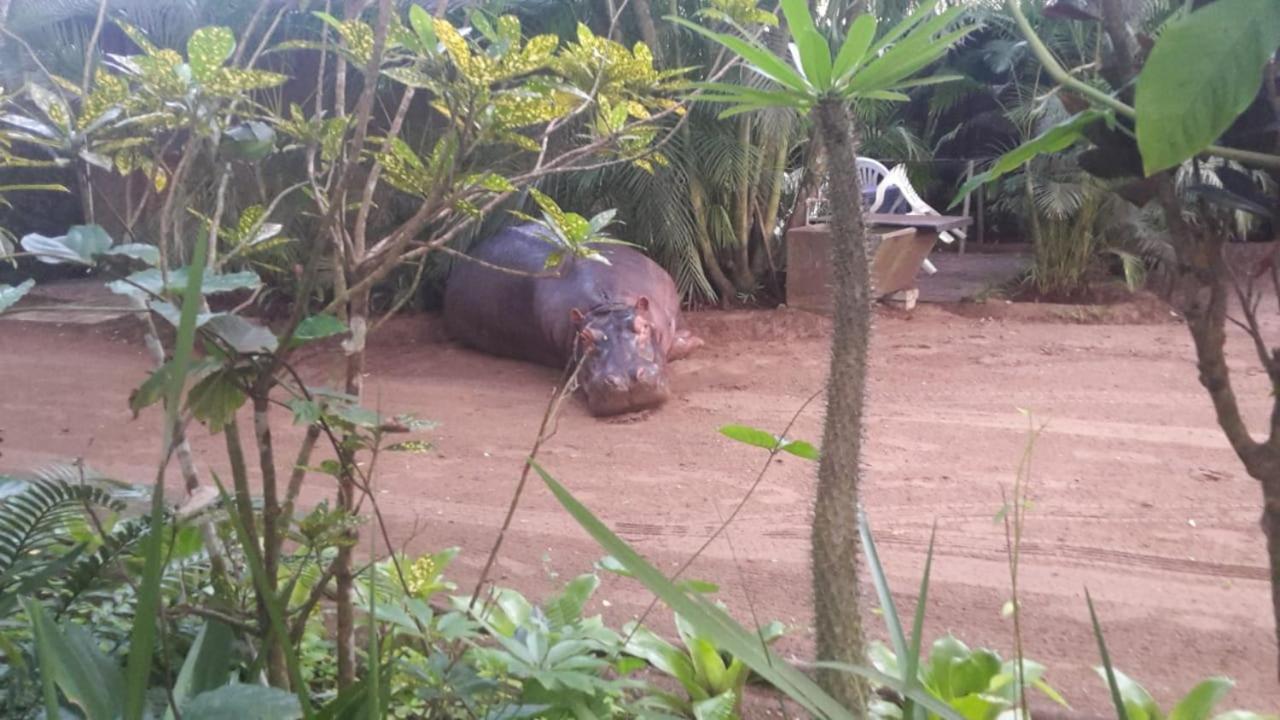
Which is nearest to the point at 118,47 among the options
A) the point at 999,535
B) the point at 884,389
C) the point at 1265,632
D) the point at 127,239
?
the point at 884,389

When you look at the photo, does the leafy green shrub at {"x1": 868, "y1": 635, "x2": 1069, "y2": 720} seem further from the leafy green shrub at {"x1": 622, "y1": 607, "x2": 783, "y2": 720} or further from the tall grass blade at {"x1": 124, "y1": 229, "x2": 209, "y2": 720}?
the tall grass blade at {"x1": 124, "y1": 229, "x2": 209, "y2": 720}

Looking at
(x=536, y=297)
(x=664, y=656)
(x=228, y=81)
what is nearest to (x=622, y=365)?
(x=536, y=297)

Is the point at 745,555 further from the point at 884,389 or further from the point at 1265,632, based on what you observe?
the point at 884,389

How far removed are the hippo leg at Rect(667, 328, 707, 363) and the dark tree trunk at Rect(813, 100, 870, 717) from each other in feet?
15.2

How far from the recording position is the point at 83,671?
0.96 meters

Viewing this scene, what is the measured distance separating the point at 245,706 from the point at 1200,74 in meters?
0.94

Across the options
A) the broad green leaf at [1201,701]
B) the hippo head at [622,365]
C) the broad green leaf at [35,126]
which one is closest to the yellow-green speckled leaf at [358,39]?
the broad green leaf at [35,126]

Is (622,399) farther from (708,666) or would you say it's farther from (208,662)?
(208,662)

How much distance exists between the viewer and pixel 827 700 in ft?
1.92

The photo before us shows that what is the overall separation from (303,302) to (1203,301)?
3.26 feet

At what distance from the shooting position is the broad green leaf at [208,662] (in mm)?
1100

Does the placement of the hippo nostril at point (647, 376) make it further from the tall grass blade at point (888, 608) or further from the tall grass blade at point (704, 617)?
the tall grass blade at point (704, 617)

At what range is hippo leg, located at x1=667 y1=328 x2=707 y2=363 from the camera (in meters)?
5.72

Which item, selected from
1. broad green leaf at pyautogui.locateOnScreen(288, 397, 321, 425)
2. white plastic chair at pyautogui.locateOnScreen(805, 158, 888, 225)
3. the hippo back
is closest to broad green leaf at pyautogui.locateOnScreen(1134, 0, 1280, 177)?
broad green leaf at pyautogui.locateOnScreen(288, 397, 321, 425)
